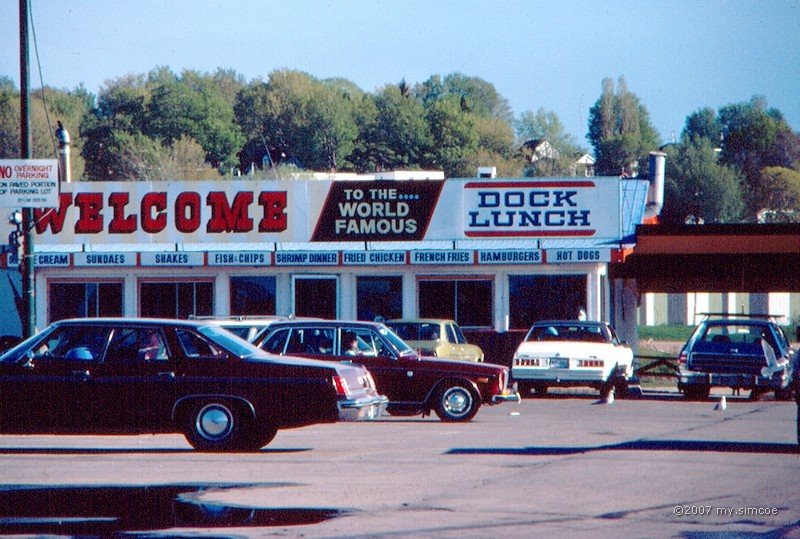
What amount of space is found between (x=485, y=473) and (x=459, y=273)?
20.8 m

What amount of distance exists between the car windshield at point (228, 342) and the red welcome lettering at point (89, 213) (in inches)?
782

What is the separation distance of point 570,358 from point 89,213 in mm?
14421

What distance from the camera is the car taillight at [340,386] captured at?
1579 centimetres

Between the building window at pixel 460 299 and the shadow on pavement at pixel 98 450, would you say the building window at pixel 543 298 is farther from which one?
the shadow on pavement at pixel 98 450

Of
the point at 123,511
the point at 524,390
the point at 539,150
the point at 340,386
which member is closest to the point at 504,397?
the point at 340,386

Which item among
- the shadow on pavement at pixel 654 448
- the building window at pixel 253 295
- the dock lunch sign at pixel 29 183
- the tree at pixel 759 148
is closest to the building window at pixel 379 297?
→ the building window at pixel 253 295

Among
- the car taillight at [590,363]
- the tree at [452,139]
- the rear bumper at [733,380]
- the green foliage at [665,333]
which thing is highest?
the tree at [452,139]

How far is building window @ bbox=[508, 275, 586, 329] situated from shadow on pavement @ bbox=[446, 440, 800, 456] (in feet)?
56.3

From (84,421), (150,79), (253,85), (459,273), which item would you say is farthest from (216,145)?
(84,421)

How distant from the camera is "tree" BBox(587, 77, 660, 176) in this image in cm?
14438

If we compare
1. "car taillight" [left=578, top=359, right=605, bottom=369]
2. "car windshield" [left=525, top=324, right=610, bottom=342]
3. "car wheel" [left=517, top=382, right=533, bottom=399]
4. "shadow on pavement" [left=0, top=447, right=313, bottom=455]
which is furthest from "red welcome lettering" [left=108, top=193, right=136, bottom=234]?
"shadow on pavement" [left=0, top=447, right=313, bottom=455]

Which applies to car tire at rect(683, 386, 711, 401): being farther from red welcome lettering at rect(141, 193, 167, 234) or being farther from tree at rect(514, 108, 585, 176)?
tree at rect(514, 108, 585, 176)

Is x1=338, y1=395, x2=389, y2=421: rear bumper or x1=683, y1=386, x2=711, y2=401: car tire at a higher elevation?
x1=338, y1=395, x2=389, y2=421: rear bumper

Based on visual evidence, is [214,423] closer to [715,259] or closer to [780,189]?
[715,259]
